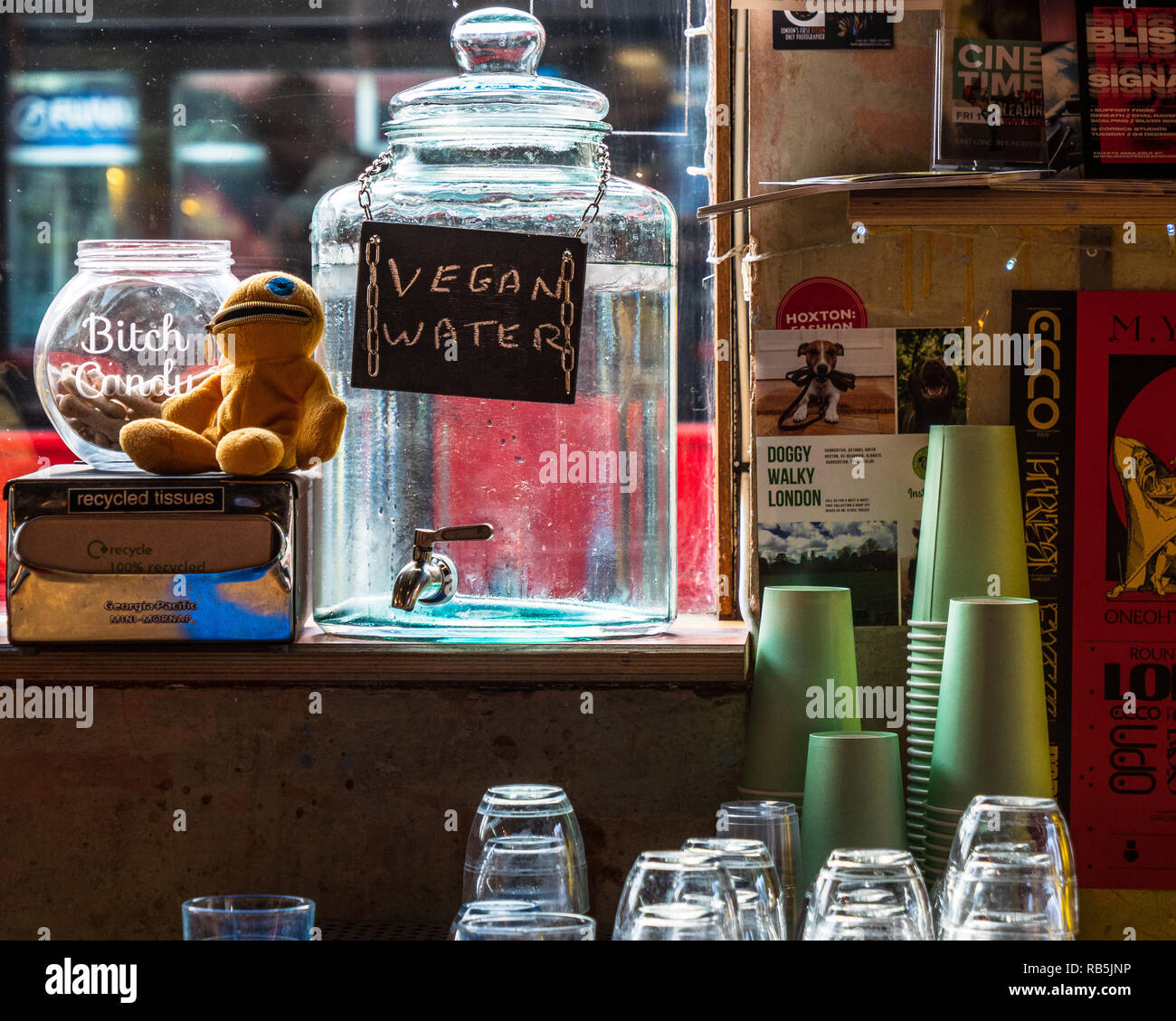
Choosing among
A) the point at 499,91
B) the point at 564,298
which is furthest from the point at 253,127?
the point at 564,298

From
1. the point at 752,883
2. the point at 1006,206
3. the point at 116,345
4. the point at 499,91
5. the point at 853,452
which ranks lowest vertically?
the point at 752,883

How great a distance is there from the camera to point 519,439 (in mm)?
1355

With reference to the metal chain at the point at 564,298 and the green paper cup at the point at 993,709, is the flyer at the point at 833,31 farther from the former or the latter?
the green paper cup at the point at 993,709

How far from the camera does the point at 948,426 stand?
4.22 feet

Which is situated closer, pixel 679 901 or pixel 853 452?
pixel 679 901

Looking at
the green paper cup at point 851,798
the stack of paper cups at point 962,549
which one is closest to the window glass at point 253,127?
the stack of paper cups at point 962,549

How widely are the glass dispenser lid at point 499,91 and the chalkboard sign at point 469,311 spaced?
0.41ft

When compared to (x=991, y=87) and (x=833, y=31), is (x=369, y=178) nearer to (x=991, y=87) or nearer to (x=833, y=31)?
(x=833, y=31)

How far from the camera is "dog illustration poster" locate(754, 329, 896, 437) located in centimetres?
140

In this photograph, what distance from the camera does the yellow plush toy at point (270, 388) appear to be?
1.29 m

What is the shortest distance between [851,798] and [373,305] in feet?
2.05
